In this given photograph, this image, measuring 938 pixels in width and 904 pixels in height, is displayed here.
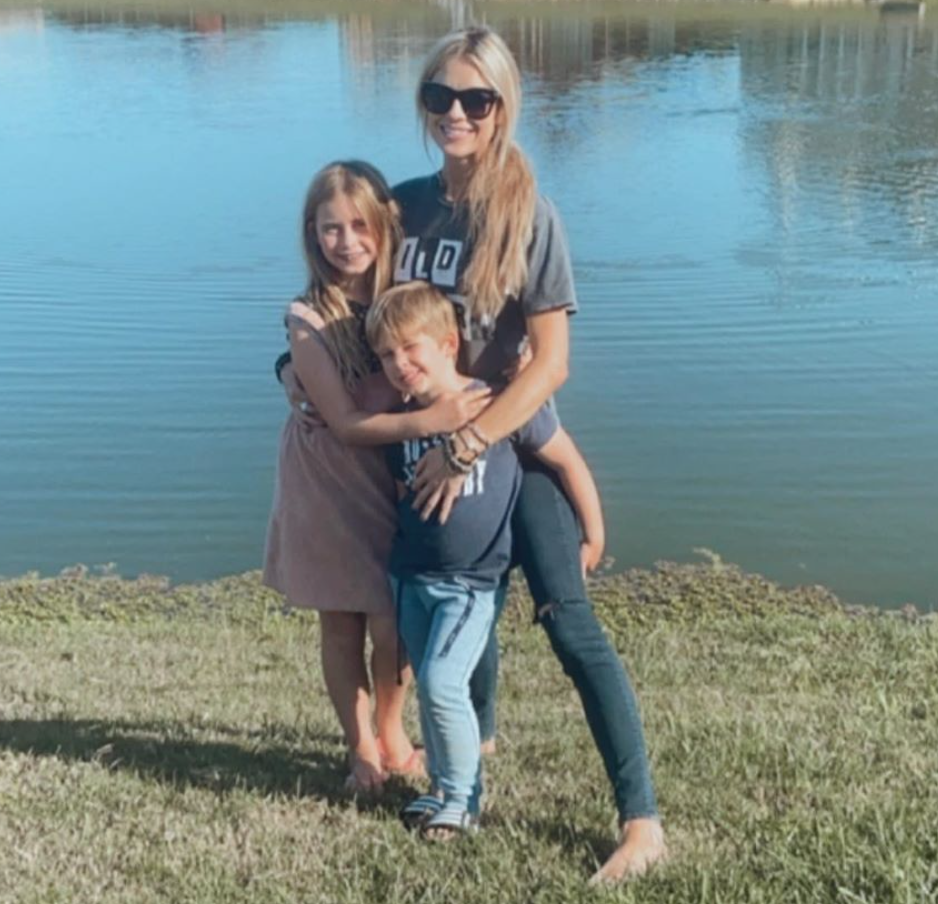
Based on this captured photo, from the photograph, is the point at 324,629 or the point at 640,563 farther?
the point at 640,563

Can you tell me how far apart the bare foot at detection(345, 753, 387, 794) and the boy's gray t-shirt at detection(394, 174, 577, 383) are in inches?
44.6

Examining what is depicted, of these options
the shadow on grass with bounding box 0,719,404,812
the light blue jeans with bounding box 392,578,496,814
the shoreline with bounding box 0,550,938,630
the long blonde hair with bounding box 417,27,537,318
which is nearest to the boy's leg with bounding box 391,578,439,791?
the light blue jeans with bounding box 392,578,496,814

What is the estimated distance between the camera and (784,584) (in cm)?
824

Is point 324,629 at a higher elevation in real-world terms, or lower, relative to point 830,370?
higher

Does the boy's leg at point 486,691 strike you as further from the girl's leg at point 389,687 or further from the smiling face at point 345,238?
the smiling face at point 345,238

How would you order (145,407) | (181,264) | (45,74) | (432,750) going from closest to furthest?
(432,750) → (145,407) → (181,264) → (45,74)

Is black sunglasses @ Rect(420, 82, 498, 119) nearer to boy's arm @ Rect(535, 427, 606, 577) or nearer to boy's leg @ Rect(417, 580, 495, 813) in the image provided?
boy's arm @ Rect(535, 427, 606, 577)

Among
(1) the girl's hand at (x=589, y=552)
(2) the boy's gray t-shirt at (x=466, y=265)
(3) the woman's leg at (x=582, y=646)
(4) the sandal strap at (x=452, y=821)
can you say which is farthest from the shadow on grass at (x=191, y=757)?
(2) the boy's gray t-shirt at (x=466, y=265)

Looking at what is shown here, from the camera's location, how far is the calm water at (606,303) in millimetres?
9328

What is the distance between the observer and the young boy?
359cm

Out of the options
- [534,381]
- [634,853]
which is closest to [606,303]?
[534,381]

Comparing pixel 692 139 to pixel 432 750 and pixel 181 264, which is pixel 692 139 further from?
pixel 432 750

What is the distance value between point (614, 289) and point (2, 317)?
5.55 meters

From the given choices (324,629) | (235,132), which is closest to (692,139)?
(235,132)
